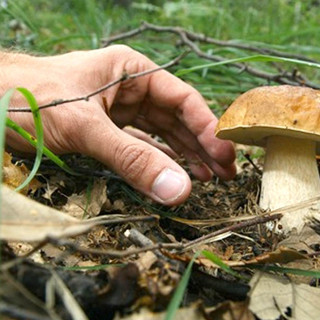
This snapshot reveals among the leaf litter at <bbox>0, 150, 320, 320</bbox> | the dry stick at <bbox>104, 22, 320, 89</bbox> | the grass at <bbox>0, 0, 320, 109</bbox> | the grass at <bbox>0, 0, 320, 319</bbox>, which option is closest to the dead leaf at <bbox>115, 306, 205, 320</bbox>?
the leaf litter at <bbox>0, 150, 320, 320</bbox>

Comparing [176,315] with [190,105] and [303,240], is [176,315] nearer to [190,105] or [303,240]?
[303,240]

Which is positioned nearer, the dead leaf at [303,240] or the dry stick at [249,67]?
the dead leaf at [303,240]

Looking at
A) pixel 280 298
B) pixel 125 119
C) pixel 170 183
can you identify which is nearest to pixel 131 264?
pixel 280 298

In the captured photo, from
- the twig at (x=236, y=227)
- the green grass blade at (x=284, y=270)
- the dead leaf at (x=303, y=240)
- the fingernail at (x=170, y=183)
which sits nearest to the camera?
the green grass blade at (x=284, y=270)

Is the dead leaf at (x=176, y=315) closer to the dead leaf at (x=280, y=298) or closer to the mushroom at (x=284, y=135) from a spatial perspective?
the dead leaf at (x=280, y=298)

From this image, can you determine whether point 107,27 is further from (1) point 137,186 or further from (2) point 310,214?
(2) point 310,214

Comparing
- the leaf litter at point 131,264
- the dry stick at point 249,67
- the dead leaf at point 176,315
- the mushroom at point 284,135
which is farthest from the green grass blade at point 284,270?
the dry stick at point 249,67

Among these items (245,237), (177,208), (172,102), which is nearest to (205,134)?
(172,102)

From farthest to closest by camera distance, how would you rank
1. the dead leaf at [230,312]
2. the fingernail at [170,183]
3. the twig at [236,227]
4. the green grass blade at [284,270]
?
the fingernail at [170,183], the twig at [236,227], the green grass blade at [284,270], the dead leaf at [230,312]
